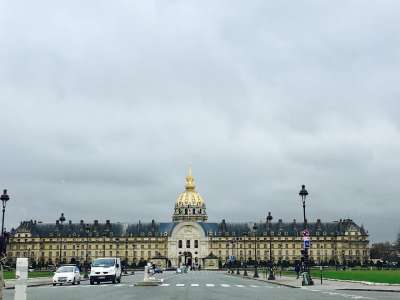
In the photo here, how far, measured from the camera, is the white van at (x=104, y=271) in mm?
46406

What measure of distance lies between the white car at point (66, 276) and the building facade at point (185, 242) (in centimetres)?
13421

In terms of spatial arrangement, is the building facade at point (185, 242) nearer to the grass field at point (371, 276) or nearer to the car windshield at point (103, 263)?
the grass field at point (371, 276)

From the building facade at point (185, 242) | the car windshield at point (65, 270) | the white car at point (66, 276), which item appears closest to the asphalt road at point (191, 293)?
the white car at point (66, 276)

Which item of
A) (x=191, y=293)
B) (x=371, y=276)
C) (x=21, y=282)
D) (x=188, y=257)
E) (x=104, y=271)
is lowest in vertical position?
(x=188, y=257)

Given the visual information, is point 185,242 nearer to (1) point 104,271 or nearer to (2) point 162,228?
(2) point 162,228

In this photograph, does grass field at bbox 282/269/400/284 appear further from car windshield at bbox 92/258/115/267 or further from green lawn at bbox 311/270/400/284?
car windshield at bbox 92/258/115/267

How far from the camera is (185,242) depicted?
18462 cm

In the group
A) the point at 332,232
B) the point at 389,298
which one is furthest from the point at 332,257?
the point at 389,298

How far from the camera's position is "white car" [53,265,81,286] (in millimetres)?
45828

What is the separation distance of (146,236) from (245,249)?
105 feet

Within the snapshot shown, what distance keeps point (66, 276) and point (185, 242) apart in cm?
13985

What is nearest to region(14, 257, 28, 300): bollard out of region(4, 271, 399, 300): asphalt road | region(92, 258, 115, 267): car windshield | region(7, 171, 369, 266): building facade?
region(4, 271, 399, 300): asphalt road

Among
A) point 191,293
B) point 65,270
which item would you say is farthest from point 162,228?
point 191,293

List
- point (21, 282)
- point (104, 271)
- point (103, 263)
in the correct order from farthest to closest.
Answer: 1. point (103, 263)
2. point (104, 271)
3. point (21, 282)
